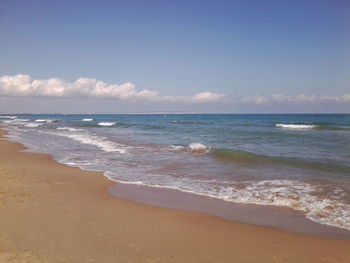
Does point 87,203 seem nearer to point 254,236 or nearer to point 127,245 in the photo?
point 127,245

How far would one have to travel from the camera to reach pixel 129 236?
15.7 feet

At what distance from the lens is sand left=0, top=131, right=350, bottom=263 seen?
163 inches

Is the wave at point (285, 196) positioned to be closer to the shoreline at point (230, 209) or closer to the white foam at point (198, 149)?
the shoreline at point (230, 209)

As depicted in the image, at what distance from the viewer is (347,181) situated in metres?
8.92

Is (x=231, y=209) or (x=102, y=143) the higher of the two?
(x=102, y=143)

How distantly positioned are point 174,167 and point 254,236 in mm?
6942

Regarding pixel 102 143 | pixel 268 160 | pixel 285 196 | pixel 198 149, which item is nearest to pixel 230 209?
pixel 285 196

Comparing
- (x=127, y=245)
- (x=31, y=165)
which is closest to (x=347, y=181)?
(x=127, y=245)

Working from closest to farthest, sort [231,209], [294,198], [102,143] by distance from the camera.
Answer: [231,209] < [294,198] < [102,143]

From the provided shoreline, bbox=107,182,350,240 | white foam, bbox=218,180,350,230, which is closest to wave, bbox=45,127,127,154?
shoreline, bbox=107,182,350,240

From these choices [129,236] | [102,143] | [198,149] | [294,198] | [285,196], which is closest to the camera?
[129,236]

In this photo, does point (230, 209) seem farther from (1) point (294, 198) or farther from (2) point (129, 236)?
(2) point (129, 236)

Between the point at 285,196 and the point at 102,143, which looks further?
the point at 102,143

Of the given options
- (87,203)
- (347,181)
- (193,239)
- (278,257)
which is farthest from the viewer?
(347,181)
